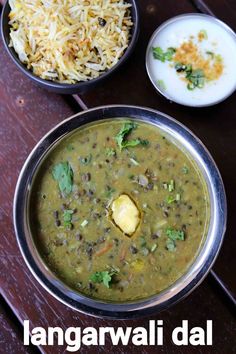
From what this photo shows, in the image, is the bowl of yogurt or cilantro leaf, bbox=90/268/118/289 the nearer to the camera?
cilantro leaf, bbox=90/268/118/289

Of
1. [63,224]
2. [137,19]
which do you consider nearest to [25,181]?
[63,224]

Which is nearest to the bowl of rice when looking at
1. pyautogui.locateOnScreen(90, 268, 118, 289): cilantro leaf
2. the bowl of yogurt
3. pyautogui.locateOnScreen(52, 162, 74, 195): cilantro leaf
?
the bowl of yogurt

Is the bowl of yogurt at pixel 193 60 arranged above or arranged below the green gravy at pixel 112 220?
above

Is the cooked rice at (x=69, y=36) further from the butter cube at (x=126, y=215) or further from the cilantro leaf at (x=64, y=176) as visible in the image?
the butter cube at (x=126, y=215)

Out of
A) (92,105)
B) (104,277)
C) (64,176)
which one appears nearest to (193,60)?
(92,105)

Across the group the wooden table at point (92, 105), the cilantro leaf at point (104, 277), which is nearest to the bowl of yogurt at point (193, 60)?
the wooden table at point (92, 105)

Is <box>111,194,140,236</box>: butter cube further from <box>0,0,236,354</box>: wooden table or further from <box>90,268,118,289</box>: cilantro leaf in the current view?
<box>0,0,236,354</box>: wooden table

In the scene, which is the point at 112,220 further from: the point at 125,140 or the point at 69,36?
the point at 69,36
